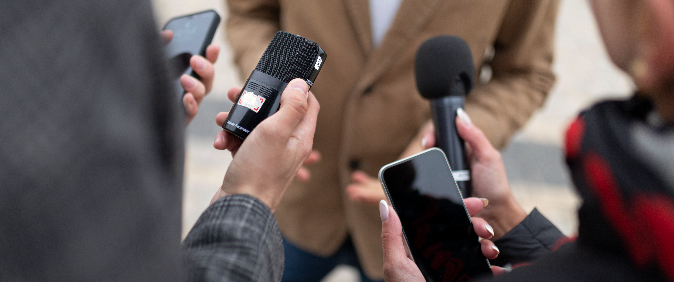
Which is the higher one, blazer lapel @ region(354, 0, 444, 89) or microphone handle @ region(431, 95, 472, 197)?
blazer lapel @ region(354, 0, 444, 89)

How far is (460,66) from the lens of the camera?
2.31ft

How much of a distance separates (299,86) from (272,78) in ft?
0.18

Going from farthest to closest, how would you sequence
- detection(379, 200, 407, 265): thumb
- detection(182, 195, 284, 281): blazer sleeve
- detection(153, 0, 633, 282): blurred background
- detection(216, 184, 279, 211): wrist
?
detection(153, 0, 633, 282): blurred background < detection(379, 200, 407, 265): thumb < detection(216, 184, 279, 211): wrist < detection(182, 195, 284, 281): blazer sleeve

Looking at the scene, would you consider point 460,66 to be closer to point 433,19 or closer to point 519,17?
point 433,19

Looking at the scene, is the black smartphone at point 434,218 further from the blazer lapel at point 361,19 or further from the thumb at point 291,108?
the blazer lapel at point 361,19

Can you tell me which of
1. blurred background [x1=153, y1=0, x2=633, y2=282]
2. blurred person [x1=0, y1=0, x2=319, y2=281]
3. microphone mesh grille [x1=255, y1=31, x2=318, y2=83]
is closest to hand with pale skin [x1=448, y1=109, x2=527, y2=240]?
microphone mesh grille [x1=255, y1=31, x2=318, y2=83]

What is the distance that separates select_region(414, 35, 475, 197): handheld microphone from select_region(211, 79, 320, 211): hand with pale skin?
260mm

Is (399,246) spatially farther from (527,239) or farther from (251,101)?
(251,101)

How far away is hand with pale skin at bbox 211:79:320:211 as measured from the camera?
51 centimetres

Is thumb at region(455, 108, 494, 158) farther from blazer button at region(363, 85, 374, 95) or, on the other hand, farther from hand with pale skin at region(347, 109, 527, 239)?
blazer button at region(363, 85, 374, 95)

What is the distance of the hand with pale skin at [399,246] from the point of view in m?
0.59

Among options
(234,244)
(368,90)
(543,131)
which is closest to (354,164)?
(368,90)

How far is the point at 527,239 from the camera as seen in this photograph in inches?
24.0

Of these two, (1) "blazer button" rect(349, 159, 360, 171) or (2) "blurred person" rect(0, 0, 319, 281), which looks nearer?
(2) "blurred person" rect(0, 0, 319, 281)
